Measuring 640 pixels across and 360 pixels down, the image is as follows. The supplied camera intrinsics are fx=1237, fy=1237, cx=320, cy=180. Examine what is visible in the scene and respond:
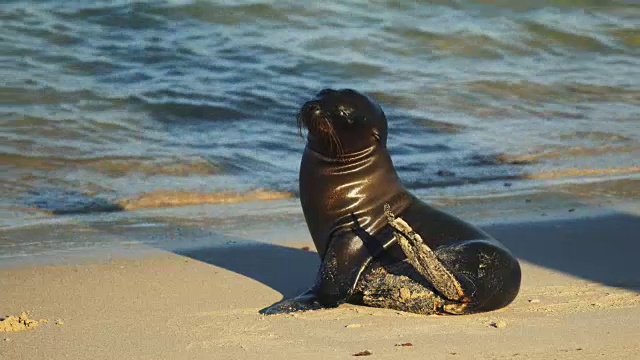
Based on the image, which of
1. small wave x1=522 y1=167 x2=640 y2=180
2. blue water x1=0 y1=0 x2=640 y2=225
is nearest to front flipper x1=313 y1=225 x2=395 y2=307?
blue water x1=0 y1=0 x2=640 y2=225

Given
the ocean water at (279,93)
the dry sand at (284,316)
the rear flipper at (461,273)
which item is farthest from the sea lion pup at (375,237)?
the ocean water at (279,93)

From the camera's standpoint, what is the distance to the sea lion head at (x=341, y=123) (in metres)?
6.11

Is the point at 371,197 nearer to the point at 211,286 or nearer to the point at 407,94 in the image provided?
the point at 211,286

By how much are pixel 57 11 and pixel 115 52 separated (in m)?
1.93

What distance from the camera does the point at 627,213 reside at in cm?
778

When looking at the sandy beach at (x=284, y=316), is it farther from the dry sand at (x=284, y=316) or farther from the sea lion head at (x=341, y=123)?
the sea lion head at (x=341, y=123)

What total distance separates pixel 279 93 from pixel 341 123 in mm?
5743

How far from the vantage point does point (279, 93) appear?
11.9 meters

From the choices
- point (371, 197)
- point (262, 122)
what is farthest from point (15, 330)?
point (262, 122)

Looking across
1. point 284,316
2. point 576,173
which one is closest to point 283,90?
point 576,173

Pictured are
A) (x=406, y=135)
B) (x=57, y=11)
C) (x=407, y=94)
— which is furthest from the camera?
(x=57, y=11)

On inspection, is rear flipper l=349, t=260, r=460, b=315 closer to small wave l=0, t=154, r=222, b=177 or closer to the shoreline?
the shoreline

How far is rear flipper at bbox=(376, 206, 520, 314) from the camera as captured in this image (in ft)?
17.7

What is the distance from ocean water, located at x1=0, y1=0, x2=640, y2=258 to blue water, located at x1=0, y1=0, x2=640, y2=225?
3 cm
